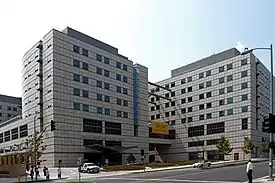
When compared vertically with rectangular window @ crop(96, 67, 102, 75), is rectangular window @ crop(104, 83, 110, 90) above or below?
below

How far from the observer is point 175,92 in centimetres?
11469

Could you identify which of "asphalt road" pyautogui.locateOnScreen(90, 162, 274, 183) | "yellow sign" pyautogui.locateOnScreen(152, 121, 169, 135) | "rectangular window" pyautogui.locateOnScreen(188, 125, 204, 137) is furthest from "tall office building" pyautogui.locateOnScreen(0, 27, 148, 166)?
"asphalt road" pyautogui.locateOnScreen(90, 162, 274, 183)

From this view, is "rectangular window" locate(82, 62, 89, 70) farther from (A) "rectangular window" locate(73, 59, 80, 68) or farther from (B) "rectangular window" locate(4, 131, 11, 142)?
(B) "rectangular window" locate(4, 131, 11, 142)

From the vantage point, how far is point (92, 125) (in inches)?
3221

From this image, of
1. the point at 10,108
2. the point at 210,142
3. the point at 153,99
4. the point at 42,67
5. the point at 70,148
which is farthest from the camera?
the point at 10,108

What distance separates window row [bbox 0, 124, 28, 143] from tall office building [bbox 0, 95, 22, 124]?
95.9 feet

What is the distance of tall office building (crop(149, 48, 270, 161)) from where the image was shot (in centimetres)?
9325

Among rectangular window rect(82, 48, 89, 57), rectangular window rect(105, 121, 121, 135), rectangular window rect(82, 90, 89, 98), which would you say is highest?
rectangular window rect(82, 48, 89, 57)

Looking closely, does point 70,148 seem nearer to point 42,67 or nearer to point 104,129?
point 104,129

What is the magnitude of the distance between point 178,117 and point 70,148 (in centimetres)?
4705

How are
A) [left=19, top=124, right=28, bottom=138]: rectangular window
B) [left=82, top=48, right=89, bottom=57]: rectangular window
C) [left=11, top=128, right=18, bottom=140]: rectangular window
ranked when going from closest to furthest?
[left=82, top=48, right=89, bottom=57]: rectangular window → [left=19, top=124, right=28, bottom=138]: rectangular window → [left=11, top=128, right=18, bottom=140]: rectangular window

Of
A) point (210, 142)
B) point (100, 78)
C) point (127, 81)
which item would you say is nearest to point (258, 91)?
point (210, 142)

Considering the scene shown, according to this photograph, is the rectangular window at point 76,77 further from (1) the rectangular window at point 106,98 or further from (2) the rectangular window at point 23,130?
(2) the rectangular window at point 23,130

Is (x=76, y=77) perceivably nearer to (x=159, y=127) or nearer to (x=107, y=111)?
(x=107, y=111)
